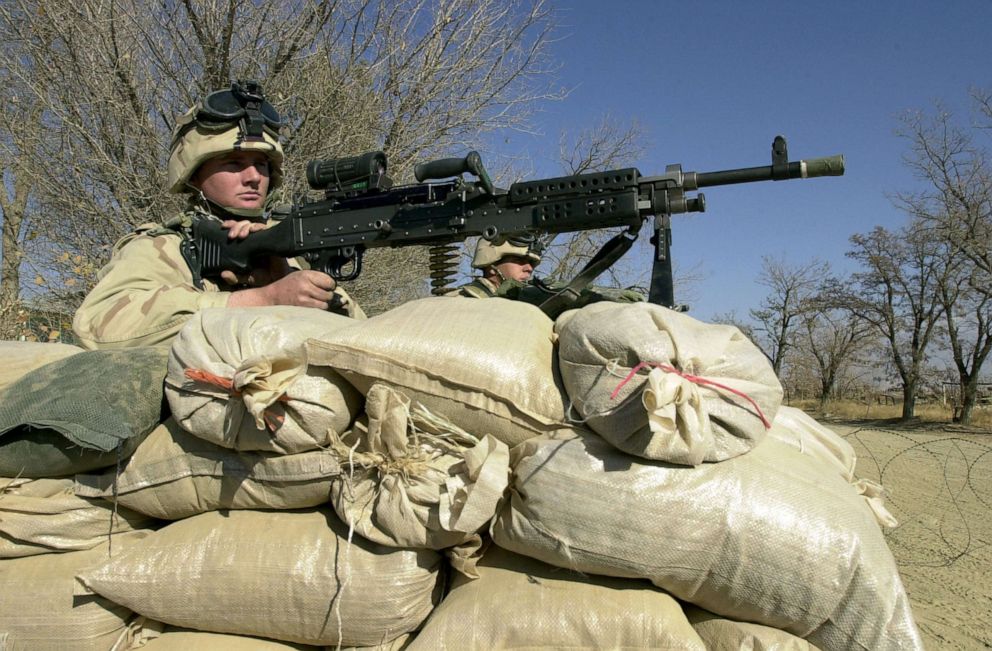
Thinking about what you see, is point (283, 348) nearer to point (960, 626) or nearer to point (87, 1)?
point (960, 626)

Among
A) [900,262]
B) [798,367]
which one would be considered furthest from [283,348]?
[798,367]

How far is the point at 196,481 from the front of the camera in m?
1.62

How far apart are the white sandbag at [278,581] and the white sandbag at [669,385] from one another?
0.55 metres

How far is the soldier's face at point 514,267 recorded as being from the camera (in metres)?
4.59

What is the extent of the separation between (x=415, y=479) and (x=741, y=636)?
0.73 meters

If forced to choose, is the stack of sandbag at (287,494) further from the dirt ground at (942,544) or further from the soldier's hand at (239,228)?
the dirt ground at (942,544)

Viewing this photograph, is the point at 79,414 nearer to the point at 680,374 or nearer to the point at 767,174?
the point at 680,374

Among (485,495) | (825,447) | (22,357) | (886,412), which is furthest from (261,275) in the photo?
(886,412)

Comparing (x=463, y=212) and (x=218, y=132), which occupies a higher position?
(x=218, y=132)

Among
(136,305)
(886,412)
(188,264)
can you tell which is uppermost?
(188,264)

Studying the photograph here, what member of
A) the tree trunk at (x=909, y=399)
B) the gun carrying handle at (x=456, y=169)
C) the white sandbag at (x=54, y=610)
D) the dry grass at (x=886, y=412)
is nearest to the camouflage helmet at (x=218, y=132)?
the gun carrying handle at (x=456, y=169)

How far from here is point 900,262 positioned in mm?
14867

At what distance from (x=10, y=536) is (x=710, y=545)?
1.64 m

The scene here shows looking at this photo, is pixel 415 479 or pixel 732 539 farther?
pixel 415 479
